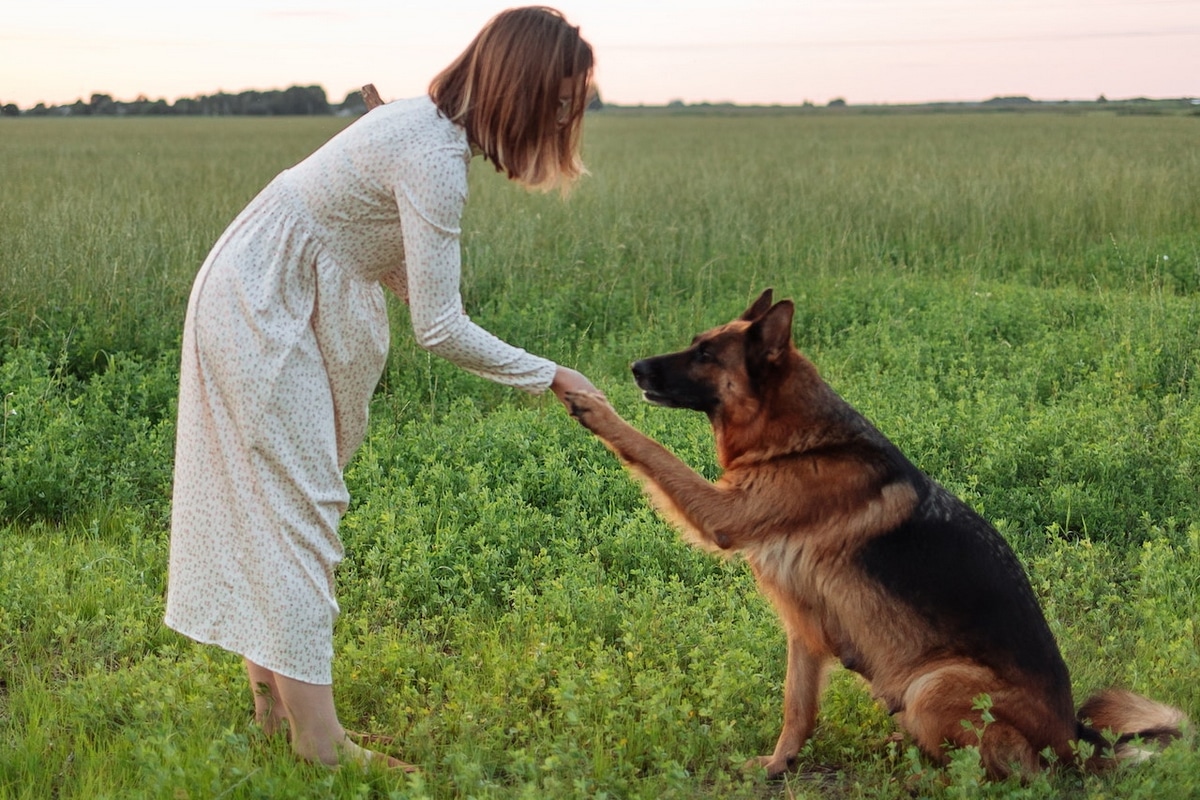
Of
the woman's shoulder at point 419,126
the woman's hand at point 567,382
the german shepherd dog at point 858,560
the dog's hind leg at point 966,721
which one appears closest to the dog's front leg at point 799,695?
the german shepherd dog at point 858,560

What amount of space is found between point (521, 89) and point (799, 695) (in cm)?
207

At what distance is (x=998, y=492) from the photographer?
A: 5.31 m

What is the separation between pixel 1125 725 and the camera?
3.21m

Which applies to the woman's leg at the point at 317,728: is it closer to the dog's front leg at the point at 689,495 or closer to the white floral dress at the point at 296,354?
the white floral dress at the point at 296,354

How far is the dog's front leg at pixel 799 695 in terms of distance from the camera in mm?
3418

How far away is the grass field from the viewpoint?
3287 millimetres

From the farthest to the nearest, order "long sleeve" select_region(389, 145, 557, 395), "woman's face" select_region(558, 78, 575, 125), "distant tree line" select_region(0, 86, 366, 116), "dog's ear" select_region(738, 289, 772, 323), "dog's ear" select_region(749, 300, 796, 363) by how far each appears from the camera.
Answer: "distant tree line" select_region(0, 86, 366, 116), "dog's ear" select_region(738, 289, 772, 323), "dog's ear" select_region(749, 300, 796, 363), "woman's face" select_region(558, 78, 575, 125), "long sleeve" select_region(389, 145, 557, 395)

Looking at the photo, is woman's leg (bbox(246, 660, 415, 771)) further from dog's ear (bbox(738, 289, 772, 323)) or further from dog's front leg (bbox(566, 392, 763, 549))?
dog's ear (bbox(738, 289, 772, 323))

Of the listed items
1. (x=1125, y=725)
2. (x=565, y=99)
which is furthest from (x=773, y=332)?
(x=1125, y=725)

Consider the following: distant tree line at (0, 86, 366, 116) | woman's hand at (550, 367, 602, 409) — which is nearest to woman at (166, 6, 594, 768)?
woman's hand at (550, 367, 602, 409)

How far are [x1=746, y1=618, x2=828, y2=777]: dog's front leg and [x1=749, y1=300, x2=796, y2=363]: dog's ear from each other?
34.7 inches

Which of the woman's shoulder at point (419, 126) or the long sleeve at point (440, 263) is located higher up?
the woman's shoulder at point (419, 126)

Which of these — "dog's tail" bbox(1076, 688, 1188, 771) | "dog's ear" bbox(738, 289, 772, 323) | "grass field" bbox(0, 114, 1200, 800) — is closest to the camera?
"dog's tail" bbox(1076, 688, 1188, 771)

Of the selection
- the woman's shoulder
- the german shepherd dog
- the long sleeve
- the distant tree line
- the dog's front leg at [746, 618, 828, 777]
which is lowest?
the dog's front leg at [746, 618, 828, 777]
